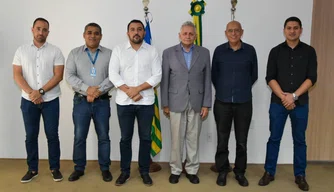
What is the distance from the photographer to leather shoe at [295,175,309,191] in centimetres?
343

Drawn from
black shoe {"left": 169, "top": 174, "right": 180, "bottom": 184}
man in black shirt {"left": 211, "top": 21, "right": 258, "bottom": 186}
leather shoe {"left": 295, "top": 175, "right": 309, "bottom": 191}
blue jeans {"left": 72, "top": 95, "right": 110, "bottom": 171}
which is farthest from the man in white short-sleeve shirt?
leather shoe {"left": 295, "top": 175, "right": 309, "bottom": 191}

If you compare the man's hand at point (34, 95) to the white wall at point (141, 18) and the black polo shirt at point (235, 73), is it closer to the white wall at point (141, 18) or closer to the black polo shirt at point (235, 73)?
the white wall at point (141, 18)

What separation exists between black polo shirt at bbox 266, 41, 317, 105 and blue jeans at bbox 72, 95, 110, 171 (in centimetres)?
194

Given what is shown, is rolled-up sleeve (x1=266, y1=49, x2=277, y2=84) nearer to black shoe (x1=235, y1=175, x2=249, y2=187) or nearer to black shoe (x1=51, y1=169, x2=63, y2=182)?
black shoe (x1=235, y1=175, x2=249, y2=187)

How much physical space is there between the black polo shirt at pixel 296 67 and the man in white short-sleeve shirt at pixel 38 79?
243cm

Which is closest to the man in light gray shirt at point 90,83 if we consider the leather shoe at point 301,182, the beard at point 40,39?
the beard at point 40,39

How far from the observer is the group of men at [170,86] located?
3.38 metres

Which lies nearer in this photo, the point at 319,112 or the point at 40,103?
the point at 40,103

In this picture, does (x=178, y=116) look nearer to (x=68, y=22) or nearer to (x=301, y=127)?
(x=301, y=127)

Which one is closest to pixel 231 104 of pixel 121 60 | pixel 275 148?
pixel 275 148

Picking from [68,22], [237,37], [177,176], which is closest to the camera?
[237,37]

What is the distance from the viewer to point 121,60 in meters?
3.37

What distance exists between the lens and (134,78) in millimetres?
3363

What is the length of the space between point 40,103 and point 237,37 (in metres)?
2.24
